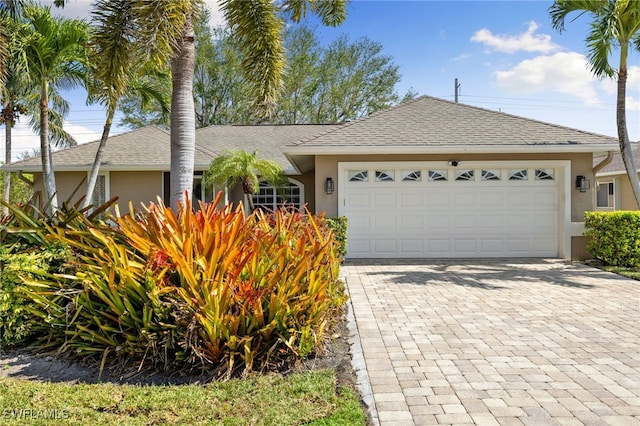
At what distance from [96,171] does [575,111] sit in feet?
121

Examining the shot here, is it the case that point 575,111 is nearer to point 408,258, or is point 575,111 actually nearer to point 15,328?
point 408,258

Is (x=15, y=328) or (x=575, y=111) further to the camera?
(x=575, y=111)

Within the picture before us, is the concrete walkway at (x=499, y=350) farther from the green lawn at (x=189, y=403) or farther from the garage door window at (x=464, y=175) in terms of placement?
the garage door window at (x=464, y=175)

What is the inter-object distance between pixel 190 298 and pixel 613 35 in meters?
11.7

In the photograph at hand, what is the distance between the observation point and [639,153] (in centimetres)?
1967

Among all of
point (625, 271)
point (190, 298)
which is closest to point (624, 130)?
point (625, 271)

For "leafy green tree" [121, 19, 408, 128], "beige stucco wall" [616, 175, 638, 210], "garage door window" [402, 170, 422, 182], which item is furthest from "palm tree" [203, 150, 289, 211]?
"leafy green tree" [121, 19, 408, 128]

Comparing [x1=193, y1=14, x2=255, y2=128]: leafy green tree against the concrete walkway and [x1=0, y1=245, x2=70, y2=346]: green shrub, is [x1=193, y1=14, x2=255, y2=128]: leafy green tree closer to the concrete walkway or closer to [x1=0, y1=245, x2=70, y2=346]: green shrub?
the concrete walkway

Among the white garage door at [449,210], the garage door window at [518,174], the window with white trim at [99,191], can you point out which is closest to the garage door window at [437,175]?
the white garage door at [449,210]

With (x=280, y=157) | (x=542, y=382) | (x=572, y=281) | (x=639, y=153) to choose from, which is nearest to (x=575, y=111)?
(x=639, y=153)

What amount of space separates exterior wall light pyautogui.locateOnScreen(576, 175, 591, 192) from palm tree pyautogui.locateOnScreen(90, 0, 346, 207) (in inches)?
332

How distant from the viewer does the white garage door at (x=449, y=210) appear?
1152 cm

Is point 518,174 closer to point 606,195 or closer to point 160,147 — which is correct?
point 160,147

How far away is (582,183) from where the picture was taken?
36.5 ft
